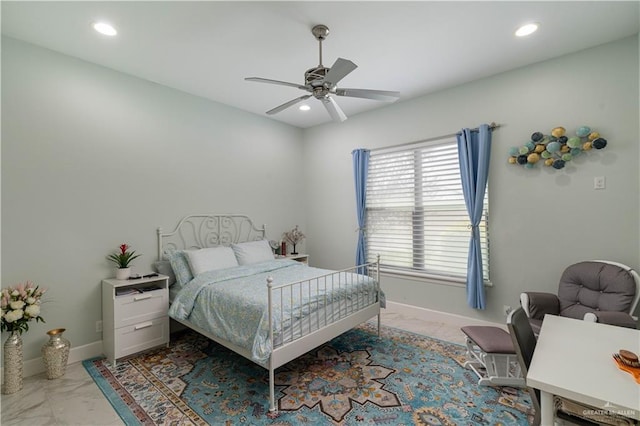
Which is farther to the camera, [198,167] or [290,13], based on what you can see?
[198,167]

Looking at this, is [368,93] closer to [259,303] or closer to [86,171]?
[259,303]

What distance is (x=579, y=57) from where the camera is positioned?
2.87 m

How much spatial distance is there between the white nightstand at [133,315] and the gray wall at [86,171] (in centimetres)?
24

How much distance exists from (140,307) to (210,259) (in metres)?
0.82

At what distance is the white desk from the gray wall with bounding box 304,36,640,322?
61.0 inches

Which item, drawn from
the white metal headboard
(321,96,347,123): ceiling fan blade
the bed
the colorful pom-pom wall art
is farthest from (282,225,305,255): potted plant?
the colorful pom-pom wall art

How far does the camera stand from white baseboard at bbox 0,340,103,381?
8.41 feet

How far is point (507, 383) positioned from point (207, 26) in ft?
12.4

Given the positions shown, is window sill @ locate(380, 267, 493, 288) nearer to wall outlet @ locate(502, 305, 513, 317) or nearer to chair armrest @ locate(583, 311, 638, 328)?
wall outlet @ locate(502, 305, 513, 317)

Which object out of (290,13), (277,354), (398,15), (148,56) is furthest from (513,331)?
(148,56)

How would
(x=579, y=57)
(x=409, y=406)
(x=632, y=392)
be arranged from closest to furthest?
(x=632, y=392)
(x=409, y=406)
(x=579, y=57)

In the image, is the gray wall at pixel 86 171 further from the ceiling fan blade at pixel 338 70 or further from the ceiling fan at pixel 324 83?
the ceiling fan blade at pixel 338 70

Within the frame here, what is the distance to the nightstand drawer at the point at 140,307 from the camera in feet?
9.21

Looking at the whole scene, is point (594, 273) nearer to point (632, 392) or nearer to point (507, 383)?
point (507, 383)
